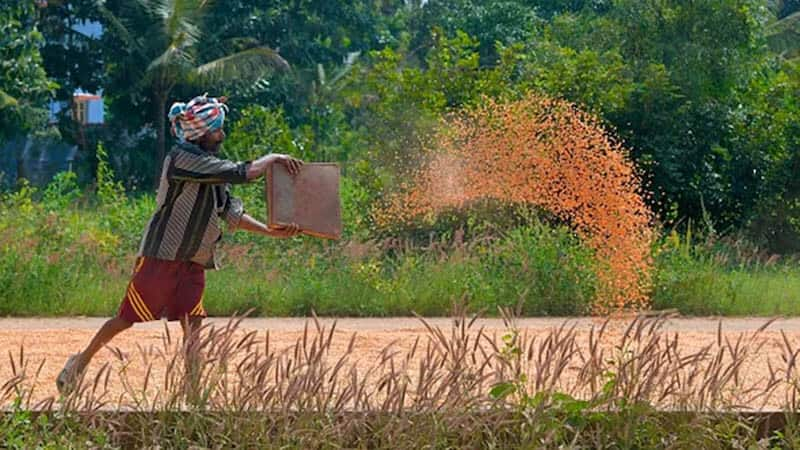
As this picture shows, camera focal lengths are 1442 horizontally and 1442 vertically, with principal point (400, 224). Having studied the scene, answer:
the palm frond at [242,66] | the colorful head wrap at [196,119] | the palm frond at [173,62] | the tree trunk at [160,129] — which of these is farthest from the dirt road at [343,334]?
the tree trunk at [160,129]

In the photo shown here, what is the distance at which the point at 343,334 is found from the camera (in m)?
10.2

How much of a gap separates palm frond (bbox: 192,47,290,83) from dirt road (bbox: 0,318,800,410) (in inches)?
892

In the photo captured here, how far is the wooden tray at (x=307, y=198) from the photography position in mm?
6918

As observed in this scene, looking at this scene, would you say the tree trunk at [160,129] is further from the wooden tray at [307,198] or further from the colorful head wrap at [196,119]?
the wooden tray at [307,198]

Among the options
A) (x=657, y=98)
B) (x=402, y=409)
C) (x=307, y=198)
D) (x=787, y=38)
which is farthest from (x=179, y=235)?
(x=787, y=38)

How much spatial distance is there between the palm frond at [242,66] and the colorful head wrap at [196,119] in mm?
26746

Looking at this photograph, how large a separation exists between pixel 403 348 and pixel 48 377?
2423 mm

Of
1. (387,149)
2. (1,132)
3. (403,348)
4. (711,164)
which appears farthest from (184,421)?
(1,132)

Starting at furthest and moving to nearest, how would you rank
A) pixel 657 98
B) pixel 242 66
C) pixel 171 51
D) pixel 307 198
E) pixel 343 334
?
pixel 242 66
pixel 171 51
pixel 657 98
pixel 343 334
pixel 307 198

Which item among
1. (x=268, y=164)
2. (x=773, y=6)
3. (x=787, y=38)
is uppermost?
(x=773, y=6)

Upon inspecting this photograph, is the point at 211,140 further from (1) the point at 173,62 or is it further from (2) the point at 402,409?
(1) the point at 173,62

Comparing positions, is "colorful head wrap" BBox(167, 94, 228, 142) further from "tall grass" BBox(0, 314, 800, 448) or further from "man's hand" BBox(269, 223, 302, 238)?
"tall grass" BBox(0, 314, 800, 448)

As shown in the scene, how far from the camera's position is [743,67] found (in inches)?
699

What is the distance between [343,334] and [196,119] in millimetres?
3409
